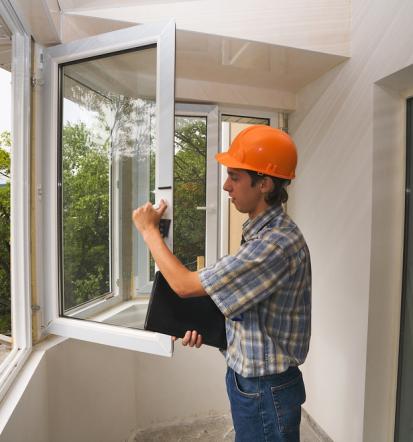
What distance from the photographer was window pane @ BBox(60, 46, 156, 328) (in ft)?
5.07

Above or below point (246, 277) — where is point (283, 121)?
above

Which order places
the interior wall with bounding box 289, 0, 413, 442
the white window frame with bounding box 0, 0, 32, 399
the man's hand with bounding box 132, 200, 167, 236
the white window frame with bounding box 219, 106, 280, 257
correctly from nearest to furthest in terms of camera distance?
the man's hand with bounding box 132, 200, 167, 236 → the white window frame with bounding box 0, 0, 32, 399 → the interior wall with bounding box 289, 0, 413, 442 → the white window frame with bounding box 219, 106, 280, 257

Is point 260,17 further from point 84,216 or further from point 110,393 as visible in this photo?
point 110,393

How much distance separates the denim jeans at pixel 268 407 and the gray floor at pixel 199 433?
3.91ft

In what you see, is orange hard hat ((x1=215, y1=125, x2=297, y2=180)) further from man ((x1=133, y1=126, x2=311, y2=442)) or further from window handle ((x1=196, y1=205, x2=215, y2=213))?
window handle ((x1=196, y1=205, x2=215, y2=213))

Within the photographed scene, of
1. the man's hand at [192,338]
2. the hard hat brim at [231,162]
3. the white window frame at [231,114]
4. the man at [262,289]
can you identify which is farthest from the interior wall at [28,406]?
the white window frame at [231,114]

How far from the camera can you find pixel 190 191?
2.38 metres

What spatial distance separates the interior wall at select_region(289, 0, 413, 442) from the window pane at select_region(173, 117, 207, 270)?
721mm

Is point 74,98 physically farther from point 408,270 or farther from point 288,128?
point 408,270

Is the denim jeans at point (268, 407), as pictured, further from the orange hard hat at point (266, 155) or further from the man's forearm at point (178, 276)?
the orange hard hat at point (266, 155)

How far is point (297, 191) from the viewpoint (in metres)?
2.43

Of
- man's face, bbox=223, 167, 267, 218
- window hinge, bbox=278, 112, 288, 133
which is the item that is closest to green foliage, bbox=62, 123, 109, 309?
man's face, bbox=223, 167, 267, 218

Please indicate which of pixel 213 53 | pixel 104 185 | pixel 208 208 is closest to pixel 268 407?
pixel 104 185

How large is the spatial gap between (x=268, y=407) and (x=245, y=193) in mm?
667
